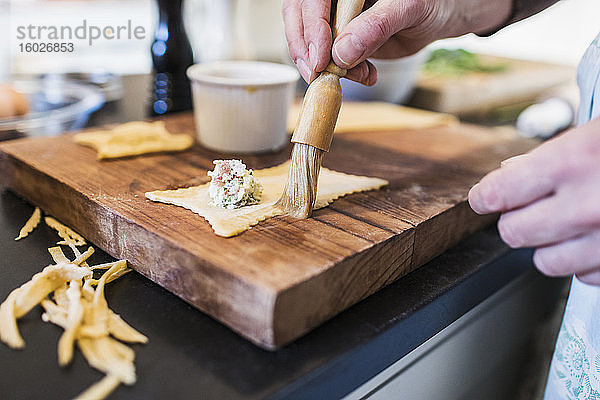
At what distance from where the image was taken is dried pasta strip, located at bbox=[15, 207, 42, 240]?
72 centimetres

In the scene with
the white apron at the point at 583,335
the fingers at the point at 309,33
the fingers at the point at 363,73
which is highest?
the fingers at the point at 309,33

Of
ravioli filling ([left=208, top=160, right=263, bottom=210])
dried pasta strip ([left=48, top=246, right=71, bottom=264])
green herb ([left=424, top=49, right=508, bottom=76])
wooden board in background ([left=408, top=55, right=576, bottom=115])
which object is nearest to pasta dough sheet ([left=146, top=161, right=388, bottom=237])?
ravioli filling ([left=208, top=160, right=263, bottom=210])

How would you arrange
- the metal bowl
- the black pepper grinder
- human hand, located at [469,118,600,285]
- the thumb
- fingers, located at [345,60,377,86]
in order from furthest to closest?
1. the black pepper grinder
2. the metal bowl
3. fingers, located at [345,60,377,86]
4. the thumb
5. human hand, located at [469,118,600,285]

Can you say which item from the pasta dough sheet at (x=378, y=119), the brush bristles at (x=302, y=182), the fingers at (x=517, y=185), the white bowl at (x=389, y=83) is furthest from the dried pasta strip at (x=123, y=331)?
the white bowl at (x=389, y=83)

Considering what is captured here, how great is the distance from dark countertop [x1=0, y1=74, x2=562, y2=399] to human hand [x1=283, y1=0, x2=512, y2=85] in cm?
28

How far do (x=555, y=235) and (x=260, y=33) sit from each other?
99.8 inches

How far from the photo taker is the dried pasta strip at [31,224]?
0.72m

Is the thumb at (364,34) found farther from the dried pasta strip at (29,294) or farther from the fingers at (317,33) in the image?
the dried pasta strip at (29,294)

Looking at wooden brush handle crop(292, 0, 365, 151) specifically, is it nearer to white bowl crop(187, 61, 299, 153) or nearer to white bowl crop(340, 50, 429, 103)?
white bowl crop(187, 61, 299, 153)

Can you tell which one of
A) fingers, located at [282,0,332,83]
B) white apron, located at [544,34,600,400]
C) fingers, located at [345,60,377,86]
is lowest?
white apron, located at [544,34,600,400]

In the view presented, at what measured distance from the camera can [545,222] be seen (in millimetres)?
468

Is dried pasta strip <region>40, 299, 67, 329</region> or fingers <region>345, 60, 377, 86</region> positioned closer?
dried pasta strip <region>40, 299, 67, 329</region>

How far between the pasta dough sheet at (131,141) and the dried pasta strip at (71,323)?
317 mm

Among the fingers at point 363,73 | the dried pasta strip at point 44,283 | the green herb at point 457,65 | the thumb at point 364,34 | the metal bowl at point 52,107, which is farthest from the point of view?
the green herb at point 457,65
